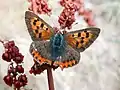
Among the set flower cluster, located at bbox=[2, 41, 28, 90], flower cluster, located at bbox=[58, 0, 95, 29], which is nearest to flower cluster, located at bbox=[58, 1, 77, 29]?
flower cluster, located at bbox=[58, 0, 95, 29]

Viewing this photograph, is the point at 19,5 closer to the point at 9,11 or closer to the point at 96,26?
the point at 9,11

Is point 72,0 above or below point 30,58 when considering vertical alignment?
above

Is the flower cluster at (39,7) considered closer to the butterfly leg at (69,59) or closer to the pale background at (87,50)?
the pale background at (87,50)

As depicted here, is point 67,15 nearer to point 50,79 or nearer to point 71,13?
point 71,13

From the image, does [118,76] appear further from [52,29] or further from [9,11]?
[9,11]

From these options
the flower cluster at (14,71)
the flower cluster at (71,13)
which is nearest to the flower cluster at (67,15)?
the flower cluster at (71,13)

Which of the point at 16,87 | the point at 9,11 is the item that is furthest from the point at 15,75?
the point at 9,11

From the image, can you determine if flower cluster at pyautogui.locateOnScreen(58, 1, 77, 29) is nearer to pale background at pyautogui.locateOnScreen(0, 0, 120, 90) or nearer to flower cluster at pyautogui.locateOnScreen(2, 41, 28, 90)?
pale background at pyautogui.locateOnScreen(0, 0, 120, 90)
